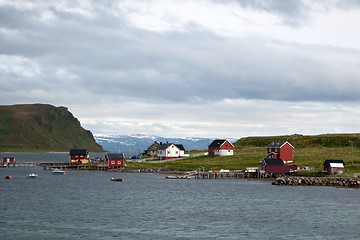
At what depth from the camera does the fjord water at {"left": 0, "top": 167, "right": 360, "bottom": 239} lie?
5588 centimetres

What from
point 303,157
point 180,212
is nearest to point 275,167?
point 303,157

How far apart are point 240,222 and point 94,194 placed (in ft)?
131

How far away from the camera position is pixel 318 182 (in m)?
110

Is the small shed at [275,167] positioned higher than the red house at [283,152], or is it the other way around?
the red house at [283,152]

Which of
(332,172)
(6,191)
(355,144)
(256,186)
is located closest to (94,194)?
(6,191)

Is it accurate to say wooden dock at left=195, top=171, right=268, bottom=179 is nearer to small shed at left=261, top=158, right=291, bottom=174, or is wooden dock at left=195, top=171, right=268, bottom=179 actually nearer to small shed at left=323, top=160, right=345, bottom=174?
small shed at left=261, top=158, right=291, bottom=174

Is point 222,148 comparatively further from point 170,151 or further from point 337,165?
point 337,165

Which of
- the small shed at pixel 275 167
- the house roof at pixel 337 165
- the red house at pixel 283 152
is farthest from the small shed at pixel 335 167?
the red house at pixel 283 152

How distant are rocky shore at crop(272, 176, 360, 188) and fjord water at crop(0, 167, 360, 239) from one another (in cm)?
388

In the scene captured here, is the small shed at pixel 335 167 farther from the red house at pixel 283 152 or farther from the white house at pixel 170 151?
the white house at pixel 170 151

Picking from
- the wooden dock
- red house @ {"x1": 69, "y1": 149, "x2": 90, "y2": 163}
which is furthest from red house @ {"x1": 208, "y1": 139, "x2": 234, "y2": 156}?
red house @ {"x1": 69, "y1": 149, "x2": 90, "y2": 163}

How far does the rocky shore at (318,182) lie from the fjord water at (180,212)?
3882 millimetres

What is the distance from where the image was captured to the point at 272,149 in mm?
149875

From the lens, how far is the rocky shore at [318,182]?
104806mm
